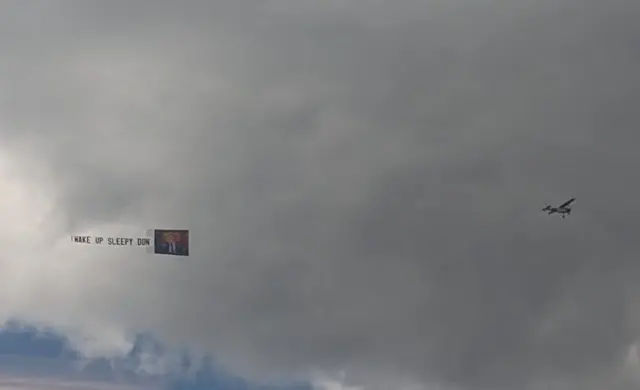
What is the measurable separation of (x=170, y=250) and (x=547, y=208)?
188ft

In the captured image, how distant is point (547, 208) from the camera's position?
617 feet

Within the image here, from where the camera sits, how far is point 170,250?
7584 inches
